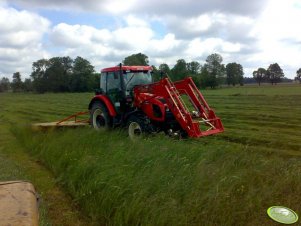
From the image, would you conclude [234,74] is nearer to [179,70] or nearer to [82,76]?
[179,70]

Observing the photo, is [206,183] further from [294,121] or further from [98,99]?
[294,121]

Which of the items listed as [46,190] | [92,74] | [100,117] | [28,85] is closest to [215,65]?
[92,74]

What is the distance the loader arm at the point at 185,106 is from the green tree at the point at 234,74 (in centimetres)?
9403

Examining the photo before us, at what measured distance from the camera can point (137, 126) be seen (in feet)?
30.6

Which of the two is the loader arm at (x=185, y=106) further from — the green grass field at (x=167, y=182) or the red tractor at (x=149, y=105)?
the green grass field at (x=167, y=182)

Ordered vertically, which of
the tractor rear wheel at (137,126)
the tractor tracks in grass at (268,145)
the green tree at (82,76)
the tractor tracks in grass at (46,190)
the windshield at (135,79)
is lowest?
the tractor tracks in grass at (46,190)

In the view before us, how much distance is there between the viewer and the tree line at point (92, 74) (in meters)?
71.9

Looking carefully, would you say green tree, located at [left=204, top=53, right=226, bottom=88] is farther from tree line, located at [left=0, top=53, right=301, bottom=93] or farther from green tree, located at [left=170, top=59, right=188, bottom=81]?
green tree, located at [left=170, top=59, right=188, bottom=81]

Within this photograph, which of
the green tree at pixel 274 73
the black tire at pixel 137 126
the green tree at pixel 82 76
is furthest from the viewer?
the green tree at pixel 274 73

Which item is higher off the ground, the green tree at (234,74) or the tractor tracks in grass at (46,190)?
the green tree at (234,74)

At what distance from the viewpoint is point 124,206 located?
4668 mm

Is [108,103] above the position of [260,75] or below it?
below

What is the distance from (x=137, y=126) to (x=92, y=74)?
70.5 m

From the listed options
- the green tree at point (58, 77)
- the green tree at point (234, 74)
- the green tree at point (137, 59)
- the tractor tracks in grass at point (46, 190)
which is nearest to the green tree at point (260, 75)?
the green tree at point (234, 74)
